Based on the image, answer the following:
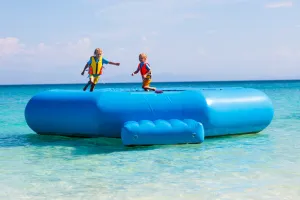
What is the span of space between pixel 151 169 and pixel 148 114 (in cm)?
171

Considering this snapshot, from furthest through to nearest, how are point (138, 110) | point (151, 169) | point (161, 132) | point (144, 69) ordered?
point (144, 69) < point (138, 110) < point (161, 132) < point (151, 169)

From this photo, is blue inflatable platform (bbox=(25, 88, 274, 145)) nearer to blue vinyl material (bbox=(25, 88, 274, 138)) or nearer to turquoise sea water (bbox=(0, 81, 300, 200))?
blue vinyl material (bbox=(25, 88, 274, 138))

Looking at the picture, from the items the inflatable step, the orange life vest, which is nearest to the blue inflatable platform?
the inflatable step

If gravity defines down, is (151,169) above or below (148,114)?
below

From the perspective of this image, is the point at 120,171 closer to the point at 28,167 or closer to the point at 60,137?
the point at 28,167

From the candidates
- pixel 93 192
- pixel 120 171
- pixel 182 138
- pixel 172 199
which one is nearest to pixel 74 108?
pixel 182 138

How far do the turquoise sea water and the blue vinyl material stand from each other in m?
0.21

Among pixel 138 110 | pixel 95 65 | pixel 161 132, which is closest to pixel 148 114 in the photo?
pixel 138 110

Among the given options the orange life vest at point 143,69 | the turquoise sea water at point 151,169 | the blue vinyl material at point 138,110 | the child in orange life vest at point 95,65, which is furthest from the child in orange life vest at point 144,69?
the turquoise sea water at point 151,169

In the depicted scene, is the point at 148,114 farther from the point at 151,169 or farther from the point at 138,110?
the point at 151,169

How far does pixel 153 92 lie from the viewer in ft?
22.8

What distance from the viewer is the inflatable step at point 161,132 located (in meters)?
6.10

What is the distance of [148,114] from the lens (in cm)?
661

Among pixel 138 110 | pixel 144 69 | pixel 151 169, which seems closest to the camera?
pixel 151 169
